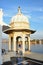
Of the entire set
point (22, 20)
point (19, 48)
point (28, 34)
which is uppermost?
point (22, 20)

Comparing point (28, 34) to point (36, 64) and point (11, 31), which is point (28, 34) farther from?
point (36, 64)

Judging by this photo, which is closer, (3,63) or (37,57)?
(3,63)

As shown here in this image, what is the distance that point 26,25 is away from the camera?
15906 millimetres

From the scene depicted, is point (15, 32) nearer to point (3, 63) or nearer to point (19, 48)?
point (19, 48)

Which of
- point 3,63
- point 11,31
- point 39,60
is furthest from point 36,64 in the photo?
point 11,31

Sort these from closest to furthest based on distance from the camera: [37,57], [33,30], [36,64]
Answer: [36,64]
[37,57]
[33,30]

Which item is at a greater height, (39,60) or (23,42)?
(23,42)

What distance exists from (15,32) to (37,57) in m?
3.35

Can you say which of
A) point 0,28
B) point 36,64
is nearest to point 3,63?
point 0,28

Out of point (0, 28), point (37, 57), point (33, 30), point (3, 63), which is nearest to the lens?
point (0, 28)

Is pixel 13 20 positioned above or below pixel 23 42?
above

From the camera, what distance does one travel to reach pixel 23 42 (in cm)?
1591

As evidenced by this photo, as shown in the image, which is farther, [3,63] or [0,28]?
[3,63]

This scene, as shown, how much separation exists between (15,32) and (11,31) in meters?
0.38
